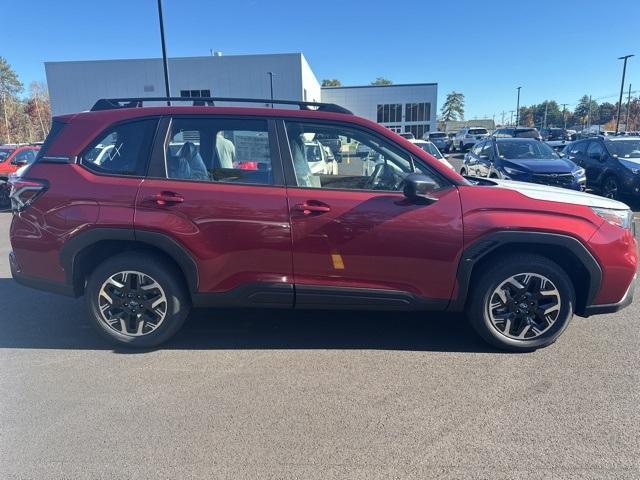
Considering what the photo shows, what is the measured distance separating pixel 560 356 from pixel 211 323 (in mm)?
3078

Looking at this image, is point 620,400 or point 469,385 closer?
point 620,400

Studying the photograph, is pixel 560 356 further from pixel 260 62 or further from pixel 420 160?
pixel 260 62

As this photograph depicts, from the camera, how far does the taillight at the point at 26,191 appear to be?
355cm

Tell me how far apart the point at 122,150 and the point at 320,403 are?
8.32 ft

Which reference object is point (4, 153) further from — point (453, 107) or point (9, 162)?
point (453, 107)

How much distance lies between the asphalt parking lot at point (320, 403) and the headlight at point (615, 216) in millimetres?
1030

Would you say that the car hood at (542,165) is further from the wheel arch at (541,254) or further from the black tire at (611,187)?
the wheel arch at (541,254)

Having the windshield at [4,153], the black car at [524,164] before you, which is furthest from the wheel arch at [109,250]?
the windshield at [4,153]

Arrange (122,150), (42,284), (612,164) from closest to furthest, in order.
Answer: (122,150) → (42,284) → (612,164)

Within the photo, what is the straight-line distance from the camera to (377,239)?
3.37 m

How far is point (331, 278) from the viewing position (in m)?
3.49

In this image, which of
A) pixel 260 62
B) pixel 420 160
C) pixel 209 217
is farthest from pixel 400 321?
pixel 260 62

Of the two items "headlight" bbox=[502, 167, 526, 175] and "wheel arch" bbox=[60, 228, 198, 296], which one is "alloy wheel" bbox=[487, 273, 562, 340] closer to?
"wheel arch" bbox=[60, 228, 198, 296]

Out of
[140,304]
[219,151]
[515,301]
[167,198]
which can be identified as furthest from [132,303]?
[515,301]
